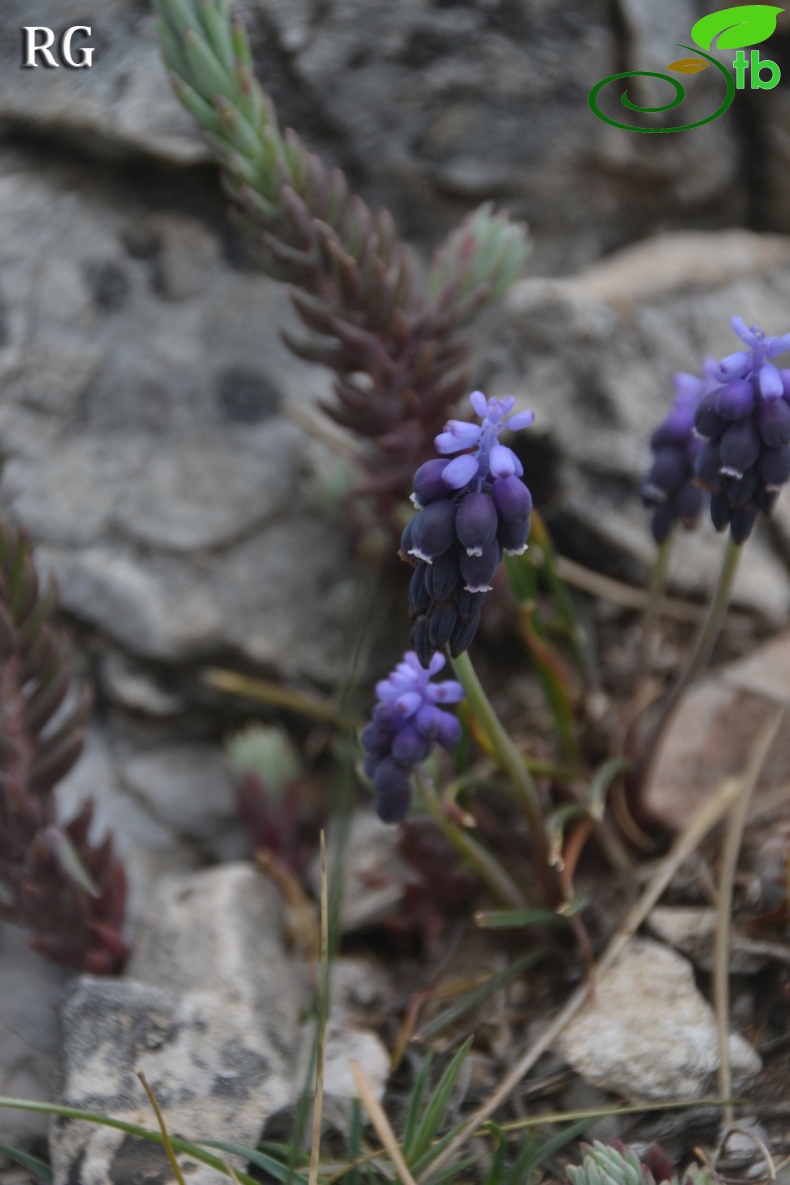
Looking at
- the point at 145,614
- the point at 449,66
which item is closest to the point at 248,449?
the point at 145,614

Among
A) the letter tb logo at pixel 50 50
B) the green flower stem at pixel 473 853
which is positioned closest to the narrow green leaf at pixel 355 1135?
the green flower stem at pixel 473 853

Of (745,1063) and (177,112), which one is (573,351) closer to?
(177,112)

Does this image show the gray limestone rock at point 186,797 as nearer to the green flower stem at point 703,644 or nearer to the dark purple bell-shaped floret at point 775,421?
the green flower stem at point 703,644

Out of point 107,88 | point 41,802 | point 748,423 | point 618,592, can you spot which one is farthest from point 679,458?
point 107,88

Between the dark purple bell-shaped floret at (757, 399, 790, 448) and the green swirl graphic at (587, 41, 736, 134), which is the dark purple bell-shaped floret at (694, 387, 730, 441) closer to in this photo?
the dark purple bell-shaped floret at (757, 399, 790, 448)

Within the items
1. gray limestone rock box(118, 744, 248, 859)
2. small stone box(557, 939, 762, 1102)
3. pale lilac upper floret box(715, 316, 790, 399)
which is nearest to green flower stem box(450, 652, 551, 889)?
small stone box(557, 939, 762, 1102)

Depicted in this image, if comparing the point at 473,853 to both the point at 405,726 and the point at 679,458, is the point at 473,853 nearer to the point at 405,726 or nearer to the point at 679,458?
the point at 405,726
